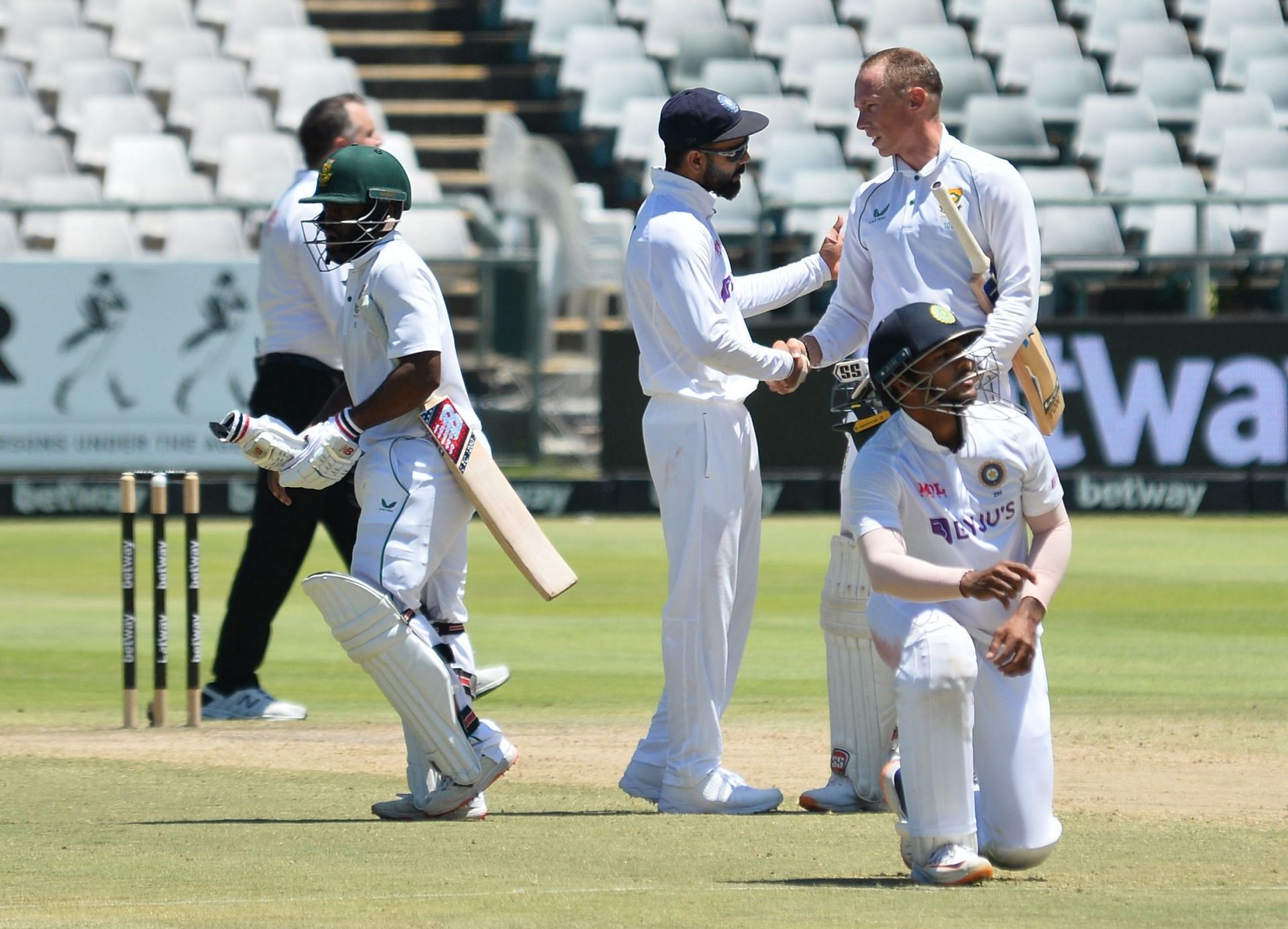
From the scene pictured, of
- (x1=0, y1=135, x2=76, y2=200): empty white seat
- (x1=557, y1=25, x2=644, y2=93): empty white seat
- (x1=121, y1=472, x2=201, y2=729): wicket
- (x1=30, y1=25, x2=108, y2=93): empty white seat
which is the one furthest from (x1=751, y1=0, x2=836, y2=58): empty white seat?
(x1=121, y1=472, x2=201, y2=729): wicket

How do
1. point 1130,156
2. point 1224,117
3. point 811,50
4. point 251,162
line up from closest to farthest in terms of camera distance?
point 251,162, point 1130,156, point 1224,117, point 811,50

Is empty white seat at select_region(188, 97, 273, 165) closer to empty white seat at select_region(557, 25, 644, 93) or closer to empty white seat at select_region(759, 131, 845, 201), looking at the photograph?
empty white seat at select_region(557, 25, 644, 93)

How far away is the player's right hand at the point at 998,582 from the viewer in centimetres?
435

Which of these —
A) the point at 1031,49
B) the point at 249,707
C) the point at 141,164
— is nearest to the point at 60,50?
the point at 141,164

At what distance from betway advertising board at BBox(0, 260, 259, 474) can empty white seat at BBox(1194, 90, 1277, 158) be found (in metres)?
9.52

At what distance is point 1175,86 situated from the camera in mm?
20203

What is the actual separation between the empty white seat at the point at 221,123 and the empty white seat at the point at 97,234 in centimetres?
338

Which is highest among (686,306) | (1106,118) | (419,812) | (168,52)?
(168,52)

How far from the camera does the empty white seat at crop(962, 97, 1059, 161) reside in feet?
60.5

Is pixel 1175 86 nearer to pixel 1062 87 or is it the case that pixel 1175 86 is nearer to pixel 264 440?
pixel 1062 87

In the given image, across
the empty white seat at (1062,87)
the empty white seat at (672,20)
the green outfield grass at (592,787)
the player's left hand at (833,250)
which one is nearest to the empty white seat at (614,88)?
the empty white seat at (672,20)

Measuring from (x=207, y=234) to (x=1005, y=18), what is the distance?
30.2 feet

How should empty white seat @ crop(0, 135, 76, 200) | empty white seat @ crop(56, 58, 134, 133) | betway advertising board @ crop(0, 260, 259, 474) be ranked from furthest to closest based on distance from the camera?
1. empty white seat @ crop(56, 58, 134, 133)
2. empty white seat @ crop(0, 135, 76, 200)
3. betway advertising board @ crop(0, 260, 259, 474)

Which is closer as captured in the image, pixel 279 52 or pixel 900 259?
pixel 900 259
